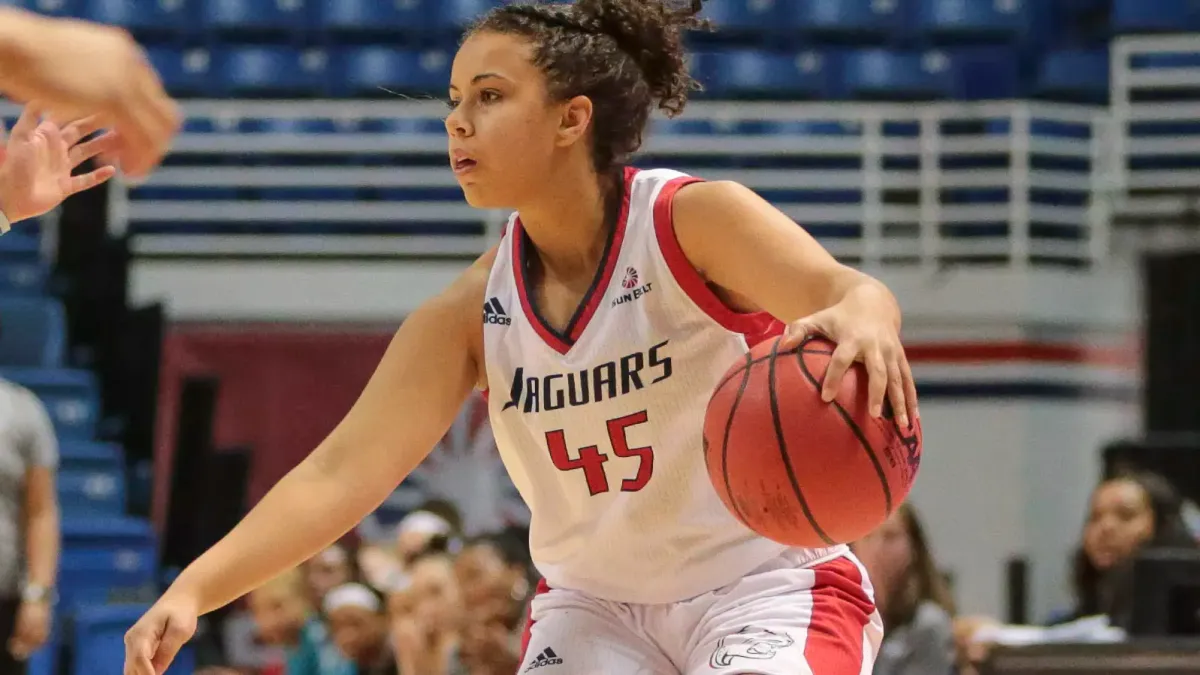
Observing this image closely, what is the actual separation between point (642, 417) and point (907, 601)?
2.92 meters

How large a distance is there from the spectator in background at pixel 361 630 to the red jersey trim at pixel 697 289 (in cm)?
377

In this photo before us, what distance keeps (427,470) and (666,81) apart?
281 inches

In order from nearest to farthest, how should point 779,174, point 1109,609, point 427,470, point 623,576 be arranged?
point 623,576 → point 1109,609 → point 427,470 → point 779,174

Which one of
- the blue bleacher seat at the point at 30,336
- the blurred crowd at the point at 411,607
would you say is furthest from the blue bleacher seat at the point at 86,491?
the blurred crowd at the point at 411,607

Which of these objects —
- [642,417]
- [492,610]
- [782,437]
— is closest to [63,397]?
[492,610]

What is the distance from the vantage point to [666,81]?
326cm

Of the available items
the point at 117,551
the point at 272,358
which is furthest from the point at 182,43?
the point at 117,551

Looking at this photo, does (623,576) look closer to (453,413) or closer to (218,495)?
(453,413)

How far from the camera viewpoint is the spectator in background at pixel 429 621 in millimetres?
6066

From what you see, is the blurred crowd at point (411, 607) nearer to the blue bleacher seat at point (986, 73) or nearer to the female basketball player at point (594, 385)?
the female basketball player at point (594, 385)

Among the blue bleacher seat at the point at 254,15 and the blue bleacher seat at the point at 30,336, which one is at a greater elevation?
the blue bleacher seat at the point at 254,15

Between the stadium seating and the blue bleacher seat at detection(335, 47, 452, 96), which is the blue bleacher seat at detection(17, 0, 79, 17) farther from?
the blue bleacher seat at detection(335, 47, 452, 96)

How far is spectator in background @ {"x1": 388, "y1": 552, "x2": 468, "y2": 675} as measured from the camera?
607 cm

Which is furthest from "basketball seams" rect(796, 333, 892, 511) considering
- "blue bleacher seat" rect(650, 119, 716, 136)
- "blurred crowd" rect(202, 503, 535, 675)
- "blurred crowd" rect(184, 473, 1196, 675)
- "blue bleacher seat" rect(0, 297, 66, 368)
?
"blue bleacher seat" rect(650, 119, 716, 136)
